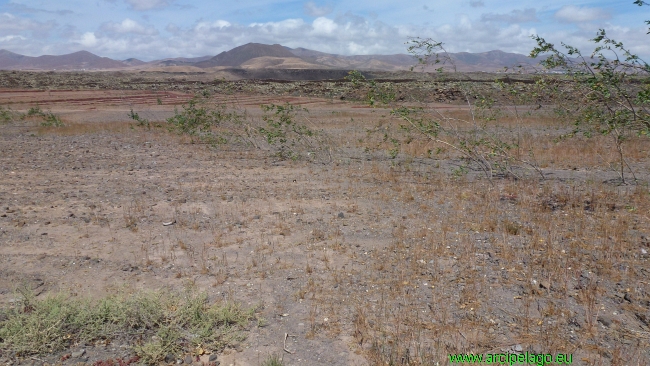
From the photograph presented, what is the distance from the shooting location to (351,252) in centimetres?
558

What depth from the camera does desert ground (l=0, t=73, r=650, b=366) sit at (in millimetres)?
3768

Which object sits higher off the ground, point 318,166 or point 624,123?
point 624,123

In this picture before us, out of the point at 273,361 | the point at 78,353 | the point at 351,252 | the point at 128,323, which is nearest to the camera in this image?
the point at 273,361

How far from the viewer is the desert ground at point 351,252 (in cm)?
377

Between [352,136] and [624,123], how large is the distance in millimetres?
9679

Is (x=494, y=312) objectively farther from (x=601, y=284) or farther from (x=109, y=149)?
(x=109, y=149)

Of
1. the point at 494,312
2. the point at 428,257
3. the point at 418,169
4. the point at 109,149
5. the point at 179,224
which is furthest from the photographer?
the point at 109,149

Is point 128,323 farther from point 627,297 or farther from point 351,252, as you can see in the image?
point 627,297

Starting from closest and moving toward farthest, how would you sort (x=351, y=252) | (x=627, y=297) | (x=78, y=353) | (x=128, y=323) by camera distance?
(x=78, y=353), (x=128, y=323), (x=627, y=297), (x=351, y=252)

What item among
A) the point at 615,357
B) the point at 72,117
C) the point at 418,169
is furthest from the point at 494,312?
the point at 72,117

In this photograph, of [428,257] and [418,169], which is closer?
[428,257]

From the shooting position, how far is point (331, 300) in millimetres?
4418

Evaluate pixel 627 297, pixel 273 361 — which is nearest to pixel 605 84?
pixel 627 297

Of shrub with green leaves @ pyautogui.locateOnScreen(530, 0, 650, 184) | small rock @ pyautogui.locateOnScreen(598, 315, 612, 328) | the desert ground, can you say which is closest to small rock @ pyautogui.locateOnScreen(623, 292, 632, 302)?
the desert ground
